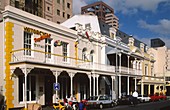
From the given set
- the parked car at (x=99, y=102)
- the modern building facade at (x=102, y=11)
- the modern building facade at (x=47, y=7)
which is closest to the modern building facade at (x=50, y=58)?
the parked car at (x=99, y=102)

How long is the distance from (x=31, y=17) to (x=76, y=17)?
A: 14.7 m

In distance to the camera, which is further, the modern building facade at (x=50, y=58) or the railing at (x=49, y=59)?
the railing at (x=49, y=59)

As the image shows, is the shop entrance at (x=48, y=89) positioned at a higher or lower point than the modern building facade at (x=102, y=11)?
lower

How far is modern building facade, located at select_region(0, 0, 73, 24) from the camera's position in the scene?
145 feet

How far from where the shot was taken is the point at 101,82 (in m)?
33.6

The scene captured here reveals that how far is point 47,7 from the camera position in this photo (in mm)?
52594

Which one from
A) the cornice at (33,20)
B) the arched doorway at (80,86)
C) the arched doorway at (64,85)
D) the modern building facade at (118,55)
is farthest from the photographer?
the modern building facade at (118,55)

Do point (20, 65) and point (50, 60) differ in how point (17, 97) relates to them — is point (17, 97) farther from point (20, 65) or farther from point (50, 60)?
point (50, 60)

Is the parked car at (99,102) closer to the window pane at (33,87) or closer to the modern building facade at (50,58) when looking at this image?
the modern building facade at (50,58)

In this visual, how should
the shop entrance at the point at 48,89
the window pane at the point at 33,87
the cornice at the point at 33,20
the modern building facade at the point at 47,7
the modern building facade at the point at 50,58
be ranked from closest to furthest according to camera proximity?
the modern building facade at the point at 50,58, the cornice at the point at 33,20, the window pane at the point at 33,87, the shop entrance at the point at 48,89, the modern building facade at the point at 47,7

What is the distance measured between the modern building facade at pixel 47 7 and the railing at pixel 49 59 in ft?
67.7

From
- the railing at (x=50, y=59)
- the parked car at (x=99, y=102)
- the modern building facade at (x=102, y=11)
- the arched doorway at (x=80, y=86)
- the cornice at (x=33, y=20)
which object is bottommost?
the parked car at (x=99, y=102)

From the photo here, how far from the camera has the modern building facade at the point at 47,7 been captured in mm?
44281

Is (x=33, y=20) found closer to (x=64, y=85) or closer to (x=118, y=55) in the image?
(x=64, y=85)
